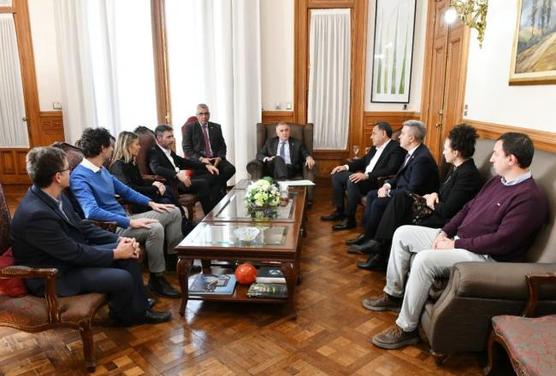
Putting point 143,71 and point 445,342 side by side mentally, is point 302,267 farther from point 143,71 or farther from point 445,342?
point 143,71

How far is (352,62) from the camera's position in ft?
17.3

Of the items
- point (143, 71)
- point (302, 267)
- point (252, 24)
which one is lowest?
point (302, 267)

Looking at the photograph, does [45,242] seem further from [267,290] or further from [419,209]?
[419,209]

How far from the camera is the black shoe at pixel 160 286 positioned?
2.74m

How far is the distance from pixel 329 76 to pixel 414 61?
1055mm

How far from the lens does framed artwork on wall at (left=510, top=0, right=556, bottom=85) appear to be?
2451mm

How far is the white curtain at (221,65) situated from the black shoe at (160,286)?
2.88 metres

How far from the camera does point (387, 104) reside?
212 inches

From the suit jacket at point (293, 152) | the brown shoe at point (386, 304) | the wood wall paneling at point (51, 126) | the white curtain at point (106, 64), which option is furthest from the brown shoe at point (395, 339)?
the wood wall paneling at point (51, 126)

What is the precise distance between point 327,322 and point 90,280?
1300mm

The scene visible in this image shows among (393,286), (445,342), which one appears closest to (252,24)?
(393,286)

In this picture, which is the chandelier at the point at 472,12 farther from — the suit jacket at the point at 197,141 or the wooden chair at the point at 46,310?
the wooden chair at the point at 46,310

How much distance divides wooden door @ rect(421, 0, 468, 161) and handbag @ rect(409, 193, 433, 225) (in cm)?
125

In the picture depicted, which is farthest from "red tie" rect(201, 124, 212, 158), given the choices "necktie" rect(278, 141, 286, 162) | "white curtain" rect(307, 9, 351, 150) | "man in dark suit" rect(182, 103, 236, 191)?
"white curtain" rect(307, 9, 351, 150)
